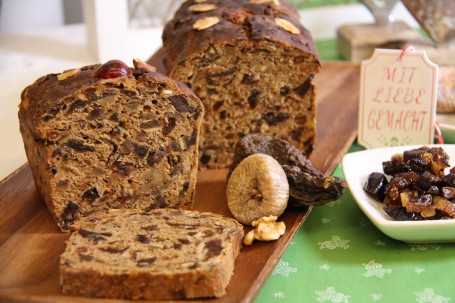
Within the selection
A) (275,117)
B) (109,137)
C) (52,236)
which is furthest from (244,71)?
(52,236)

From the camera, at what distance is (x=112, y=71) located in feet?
8.68

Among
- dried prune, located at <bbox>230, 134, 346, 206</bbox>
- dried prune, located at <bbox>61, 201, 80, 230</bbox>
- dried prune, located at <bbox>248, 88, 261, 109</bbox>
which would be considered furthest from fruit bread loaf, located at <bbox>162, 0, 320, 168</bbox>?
dried prune, located at <bbox>61, 201, 80, 230</bbox>

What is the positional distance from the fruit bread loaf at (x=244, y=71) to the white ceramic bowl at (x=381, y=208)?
41 cm

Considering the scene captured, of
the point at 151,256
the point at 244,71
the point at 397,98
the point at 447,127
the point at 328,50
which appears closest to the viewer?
the point at 151,256

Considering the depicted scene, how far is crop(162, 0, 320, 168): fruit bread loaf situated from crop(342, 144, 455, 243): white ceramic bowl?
1.33 feet

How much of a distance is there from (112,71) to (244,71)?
71cm

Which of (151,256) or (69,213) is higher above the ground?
(151,256)

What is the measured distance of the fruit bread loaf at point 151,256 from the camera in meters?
2.21

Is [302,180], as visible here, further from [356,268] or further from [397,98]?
[397,98]

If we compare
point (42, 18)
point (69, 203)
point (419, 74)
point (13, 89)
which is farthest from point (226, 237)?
point (42, 18)

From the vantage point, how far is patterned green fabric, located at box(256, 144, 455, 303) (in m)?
2.35

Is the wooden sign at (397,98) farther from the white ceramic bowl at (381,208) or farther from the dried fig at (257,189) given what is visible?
the dried fig at (257,189)

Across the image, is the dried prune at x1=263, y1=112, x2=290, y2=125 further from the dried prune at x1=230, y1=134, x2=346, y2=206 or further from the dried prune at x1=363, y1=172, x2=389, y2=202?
the dried prune at x1=363, y1=172, x2=389, y2=202

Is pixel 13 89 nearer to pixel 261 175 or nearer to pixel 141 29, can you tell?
pixel 141 29
